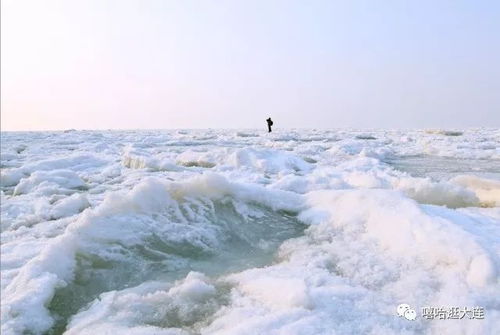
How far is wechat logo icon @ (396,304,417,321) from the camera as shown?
209cm

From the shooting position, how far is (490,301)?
2.12m

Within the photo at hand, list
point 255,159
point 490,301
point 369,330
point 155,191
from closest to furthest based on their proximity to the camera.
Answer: point 369,330 < point 490,301 < point 155,191 < point 255,159

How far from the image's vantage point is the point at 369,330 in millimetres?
1980

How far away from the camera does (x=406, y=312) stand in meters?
2.13

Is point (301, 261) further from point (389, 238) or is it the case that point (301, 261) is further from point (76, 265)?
point (76, 265)

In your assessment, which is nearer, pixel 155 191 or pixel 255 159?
pixel 155 191

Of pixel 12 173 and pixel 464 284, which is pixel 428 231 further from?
pixel 12 173

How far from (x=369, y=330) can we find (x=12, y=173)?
6493mm

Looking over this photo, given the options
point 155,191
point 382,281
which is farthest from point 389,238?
point 155,191

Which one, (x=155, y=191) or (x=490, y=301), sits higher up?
(x=155, y=191)

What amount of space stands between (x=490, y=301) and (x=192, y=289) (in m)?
1.59

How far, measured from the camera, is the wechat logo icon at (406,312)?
2.09m

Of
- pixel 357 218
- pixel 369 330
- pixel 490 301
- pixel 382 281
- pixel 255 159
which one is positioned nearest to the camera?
pixel 369 330

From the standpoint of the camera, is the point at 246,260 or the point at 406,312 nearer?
the point at 406,312
